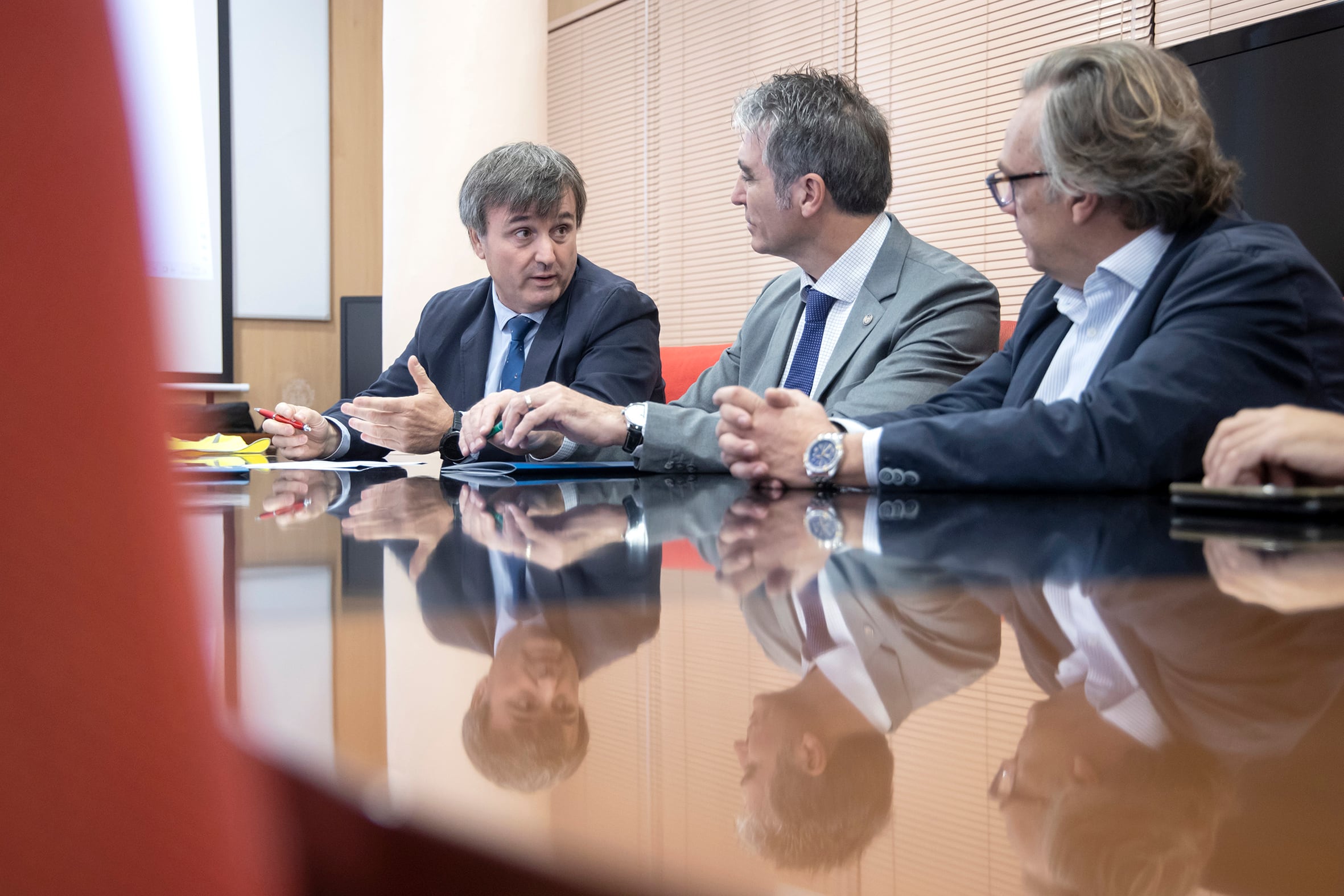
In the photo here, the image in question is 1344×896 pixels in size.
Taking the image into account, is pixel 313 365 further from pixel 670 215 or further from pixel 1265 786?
pixel 1265 786

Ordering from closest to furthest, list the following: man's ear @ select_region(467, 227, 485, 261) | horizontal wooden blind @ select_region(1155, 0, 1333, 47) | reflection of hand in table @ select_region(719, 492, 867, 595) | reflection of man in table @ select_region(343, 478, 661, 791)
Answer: reflection of man in table @ select_region(343, 478, 661, 791), reflection of hand in table @ select_region(719, 492, 867, 595), man's ear @ select_region(467, 227, 485, 261), horizontal wooden blind @ select_region(1155, 0, 1333, 47)

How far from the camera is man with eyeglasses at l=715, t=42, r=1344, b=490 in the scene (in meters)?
1.12

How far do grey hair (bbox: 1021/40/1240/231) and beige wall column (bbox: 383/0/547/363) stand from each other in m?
2.47

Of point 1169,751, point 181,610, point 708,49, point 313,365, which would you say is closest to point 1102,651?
point 1169,751

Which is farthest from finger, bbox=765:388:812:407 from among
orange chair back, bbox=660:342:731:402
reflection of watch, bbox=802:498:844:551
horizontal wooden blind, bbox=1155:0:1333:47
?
horizontal wooden blind, bbox=1155:0:1333:47

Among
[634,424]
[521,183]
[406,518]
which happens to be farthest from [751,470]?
[521,183]

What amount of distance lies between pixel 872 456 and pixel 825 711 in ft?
3.13

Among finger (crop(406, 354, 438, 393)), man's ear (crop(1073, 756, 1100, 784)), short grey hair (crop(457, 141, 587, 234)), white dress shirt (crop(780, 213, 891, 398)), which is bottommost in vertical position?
man's ear (crop(1073, 756, 1100, 784))

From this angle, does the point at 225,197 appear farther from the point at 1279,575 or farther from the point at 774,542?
the point at 1279,575

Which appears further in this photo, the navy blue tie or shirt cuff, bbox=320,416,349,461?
shirt cuff, bbox=320,416,349,461

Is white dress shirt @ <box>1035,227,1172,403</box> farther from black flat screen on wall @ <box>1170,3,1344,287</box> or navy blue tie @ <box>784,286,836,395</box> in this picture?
black flat screen on wall @ <box>1170,3,1344,287</box>

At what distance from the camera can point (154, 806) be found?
131 mm

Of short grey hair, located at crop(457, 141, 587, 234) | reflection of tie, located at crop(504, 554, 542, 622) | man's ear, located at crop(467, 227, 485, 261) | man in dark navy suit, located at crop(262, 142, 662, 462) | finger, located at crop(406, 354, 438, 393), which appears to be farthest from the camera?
man's ear, located at crop(467, 227, 485, 261)

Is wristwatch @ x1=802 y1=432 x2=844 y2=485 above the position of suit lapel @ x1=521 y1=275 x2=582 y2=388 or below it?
below
